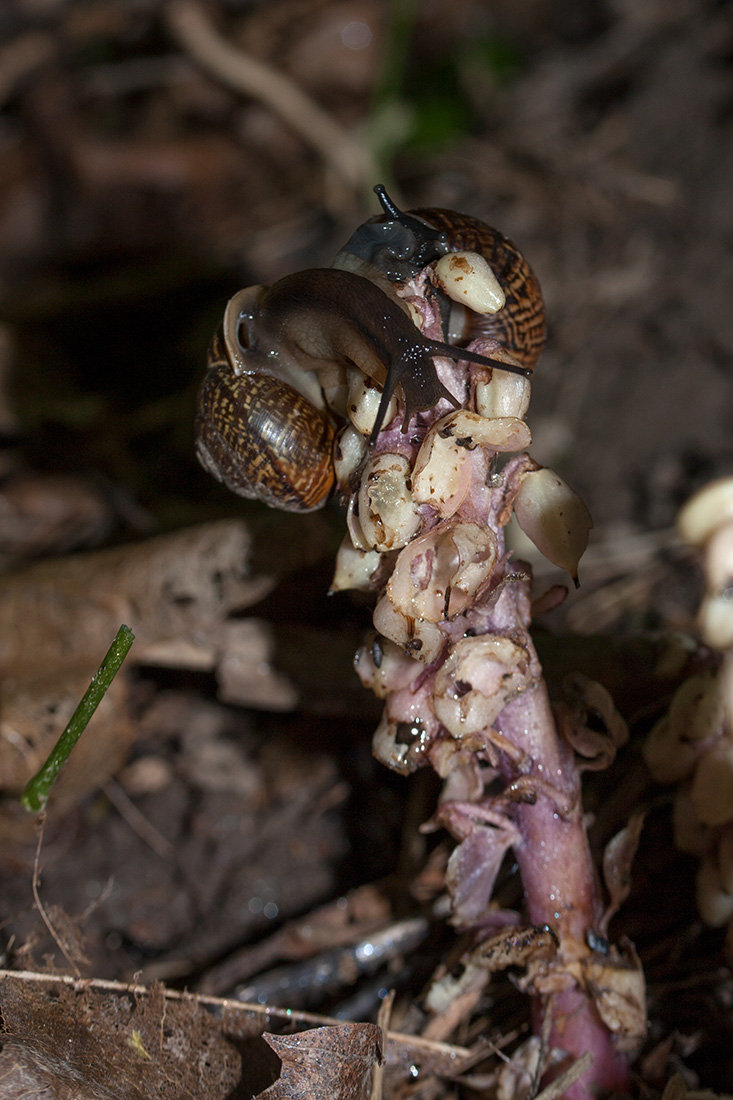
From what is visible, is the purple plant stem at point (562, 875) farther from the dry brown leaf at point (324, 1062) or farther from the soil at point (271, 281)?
the dry brown leaf at point (324, 1062)

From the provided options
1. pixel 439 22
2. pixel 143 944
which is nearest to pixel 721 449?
pixel 143 944

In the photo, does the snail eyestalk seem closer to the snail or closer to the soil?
the snail

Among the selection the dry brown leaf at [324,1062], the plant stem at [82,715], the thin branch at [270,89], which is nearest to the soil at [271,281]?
the thin branch at [270,89]

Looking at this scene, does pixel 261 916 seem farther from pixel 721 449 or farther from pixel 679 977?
pixel 721 449

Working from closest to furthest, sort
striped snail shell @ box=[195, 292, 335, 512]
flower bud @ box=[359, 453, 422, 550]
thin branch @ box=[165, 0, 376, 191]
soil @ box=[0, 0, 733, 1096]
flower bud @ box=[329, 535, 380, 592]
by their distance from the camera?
flower bud @ box=[359, 453, 422, 550]
flower bud @ box=[329, 535, 380, 592]
striped snail shell @ box=[195, 292, 335, 512]
soil @ box=[0, 0, 733, 1096]
thin branch @ box=[165, 0, 376, 191]

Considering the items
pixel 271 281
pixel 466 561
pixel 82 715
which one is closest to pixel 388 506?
pixel 466 561

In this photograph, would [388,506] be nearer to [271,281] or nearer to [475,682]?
[475,682]

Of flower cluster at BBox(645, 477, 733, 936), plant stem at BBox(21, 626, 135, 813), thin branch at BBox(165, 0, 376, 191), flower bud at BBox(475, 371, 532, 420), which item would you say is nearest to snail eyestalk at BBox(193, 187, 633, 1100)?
flower bud at BBox(475, 371, 532, 420)
